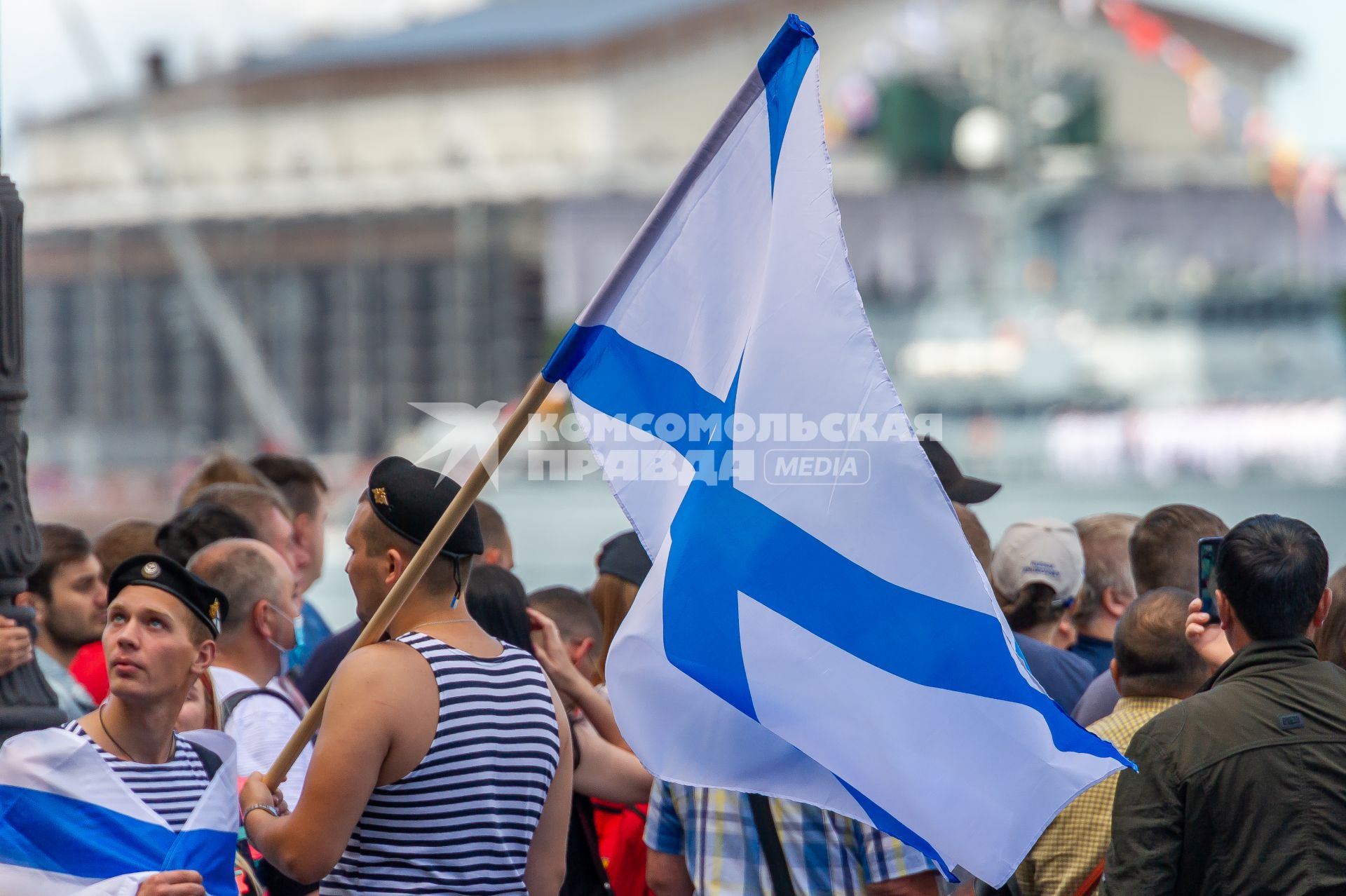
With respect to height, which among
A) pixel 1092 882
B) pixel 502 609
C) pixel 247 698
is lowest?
pixel 1092 882

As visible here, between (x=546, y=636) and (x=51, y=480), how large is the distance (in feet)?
166

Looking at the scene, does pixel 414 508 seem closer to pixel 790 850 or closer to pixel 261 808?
pixel 261 808

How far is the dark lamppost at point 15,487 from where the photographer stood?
11.7 ft

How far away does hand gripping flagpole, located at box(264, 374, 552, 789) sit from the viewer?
2.99m

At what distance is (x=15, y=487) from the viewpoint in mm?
3678

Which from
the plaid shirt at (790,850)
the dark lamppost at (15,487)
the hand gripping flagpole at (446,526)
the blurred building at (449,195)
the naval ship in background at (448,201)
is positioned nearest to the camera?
the hand gripping flagpole at (446,526)

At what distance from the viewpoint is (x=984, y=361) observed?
31.8 metres

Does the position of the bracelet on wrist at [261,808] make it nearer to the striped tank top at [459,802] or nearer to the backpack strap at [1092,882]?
the striped tank top at [459,802]

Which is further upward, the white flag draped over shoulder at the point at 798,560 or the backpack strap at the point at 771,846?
the white flag draped over shoulder at the point at 798,560

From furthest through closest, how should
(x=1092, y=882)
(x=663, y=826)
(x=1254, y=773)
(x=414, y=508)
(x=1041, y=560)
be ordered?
(x=1041, y=560)
(x=1092, y=882)
(x=663, y=826)
(x=414, y=508)
(x=1254, y=773)

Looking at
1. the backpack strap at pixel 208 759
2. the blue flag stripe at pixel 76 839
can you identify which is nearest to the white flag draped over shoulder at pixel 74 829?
the blue flag stripe at pixel 76 839

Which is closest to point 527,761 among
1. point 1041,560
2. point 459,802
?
point 459,802

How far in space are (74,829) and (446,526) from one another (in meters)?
0.83

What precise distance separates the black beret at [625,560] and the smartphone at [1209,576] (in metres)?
1.74
